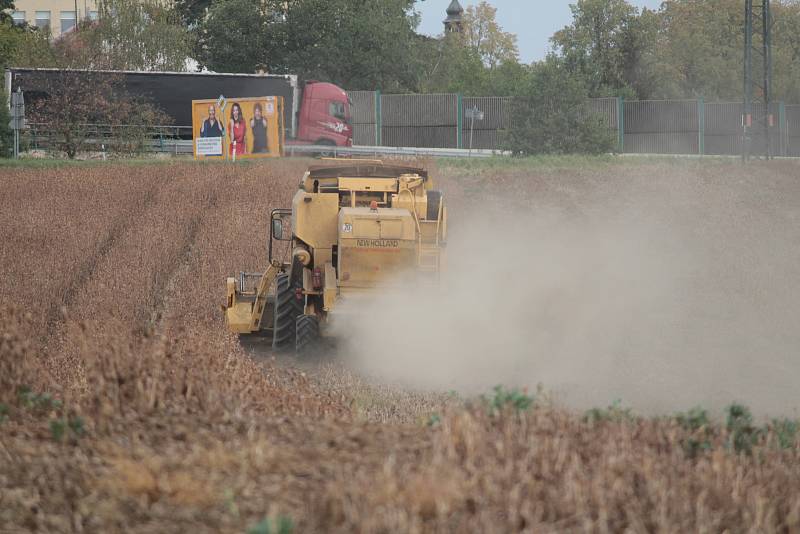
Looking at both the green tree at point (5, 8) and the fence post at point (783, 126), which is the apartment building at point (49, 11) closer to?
the green tree at point (5, 8)

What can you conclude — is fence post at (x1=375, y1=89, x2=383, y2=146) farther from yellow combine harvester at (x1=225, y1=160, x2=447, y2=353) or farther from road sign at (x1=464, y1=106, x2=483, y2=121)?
yellow combine harvester at (x1=225, y1=160, x2=447, y2=353)

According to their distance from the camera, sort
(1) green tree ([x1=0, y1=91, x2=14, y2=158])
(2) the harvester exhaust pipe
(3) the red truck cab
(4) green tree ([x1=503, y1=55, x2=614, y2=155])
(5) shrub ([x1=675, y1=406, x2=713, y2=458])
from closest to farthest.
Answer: (5) shrub ([x1=675, y1=406, x2=713, y2=458])
(2) the harvester exhaust pipe
(4) green tree ([x1=503, y1=55, x2=614, y2=155])
(1) green tree ([x1=0, y1=91, x2=14, y2=158])
(3) the red truck cab

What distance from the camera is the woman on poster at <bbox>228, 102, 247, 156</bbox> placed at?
39.0m

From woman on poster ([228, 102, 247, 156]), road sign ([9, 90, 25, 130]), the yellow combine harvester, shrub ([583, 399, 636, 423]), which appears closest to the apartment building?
road sign ([9, 90, 25, 130])

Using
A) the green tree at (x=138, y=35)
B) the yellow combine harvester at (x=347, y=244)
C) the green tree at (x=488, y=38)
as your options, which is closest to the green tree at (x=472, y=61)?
the green tree at (x=488, y=38)

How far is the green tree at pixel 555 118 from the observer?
38031 mm

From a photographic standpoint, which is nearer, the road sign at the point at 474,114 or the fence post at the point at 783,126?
the fence post at the point at 783,126

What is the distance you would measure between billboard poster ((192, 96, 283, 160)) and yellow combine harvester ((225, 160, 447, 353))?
2347 cm

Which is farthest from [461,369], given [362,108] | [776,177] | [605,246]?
[362,108]

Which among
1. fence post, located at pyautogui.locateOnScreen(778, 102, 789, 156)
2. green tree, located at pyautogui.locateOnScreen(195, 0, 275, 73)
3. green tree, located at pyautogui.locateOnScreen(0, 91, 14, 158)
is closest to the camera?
green tree, located at pyautogui.locateOnScreen(0, 91, 14, 158)

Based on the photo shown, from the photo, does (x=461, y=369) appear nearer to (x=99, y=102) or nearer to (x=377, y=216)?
(x=377, y=216)

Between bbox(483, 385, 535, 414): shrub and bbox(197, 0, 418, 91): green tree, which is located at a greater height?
bbox(197, 0, 418, 91): green tree

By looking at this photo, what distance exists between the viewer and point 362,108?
57750mm

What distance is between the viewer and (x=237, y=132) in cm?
3919
